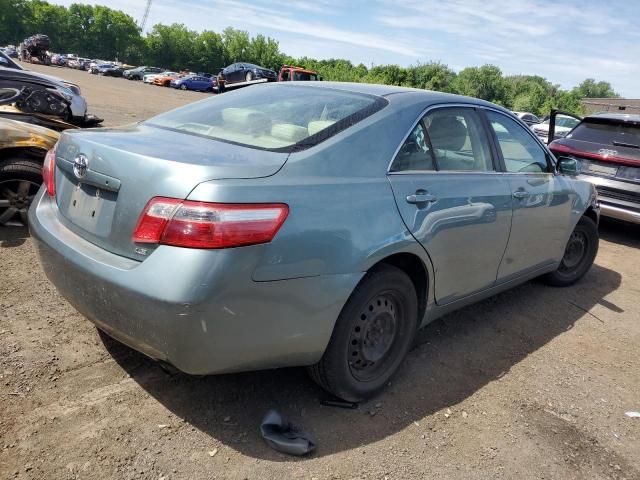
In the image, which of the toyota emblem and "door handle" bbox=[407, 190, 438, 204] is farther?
"door handle" bbox=[407, 190, 438, 204]

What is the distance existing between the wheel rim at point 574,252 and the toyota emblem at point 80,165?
414 centimetres

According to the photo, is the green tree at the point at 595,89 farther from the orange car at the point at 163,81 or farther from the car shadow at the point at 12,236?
the car shadow at the point at 12,236

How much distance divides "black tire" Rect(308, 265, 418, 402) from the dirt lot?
0.52ft

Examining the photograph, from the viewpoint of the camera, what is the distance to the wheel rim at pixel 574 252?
194 inches

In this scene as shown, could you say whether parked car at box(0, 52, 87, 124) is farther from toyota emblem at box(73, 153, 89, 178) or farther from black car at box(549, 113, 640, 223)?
black car at box(549, 113, 640, 223)

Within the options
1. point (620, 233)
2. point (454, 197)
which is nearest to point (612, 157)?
point (620, 233)

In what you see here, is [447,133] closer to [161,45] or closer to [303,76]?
[303,76]

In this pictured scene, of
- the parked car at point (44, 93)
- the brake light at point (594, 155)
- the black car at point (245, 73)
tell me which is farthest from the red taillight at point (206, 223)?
the black car at point (245, 73)

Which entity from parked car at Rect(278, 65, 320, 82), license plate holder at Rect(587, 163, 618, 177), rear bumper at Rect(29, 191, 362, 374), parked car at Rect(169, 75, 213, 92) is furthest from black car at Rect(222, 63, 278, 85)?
rear bumper at Rect(29, 191, 362, 374)

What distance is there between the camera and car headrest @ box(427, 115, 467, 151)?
3.14m

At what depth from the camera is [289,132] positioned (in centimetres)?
269

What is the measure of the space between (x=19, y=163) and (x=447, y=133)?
11.7 feet

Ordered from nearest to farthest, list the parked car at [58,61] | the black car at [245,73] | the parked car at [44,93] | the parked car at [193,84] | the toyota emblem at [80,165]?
1. the toyota emblem at [80,165]
2. the parked car at [44,93]
3. the black car at [245,73]
4. the parked car at [193,84]
5. the parked car at [58,61]

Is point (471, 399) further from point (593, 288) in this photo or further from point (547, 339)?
point (593, 288)
